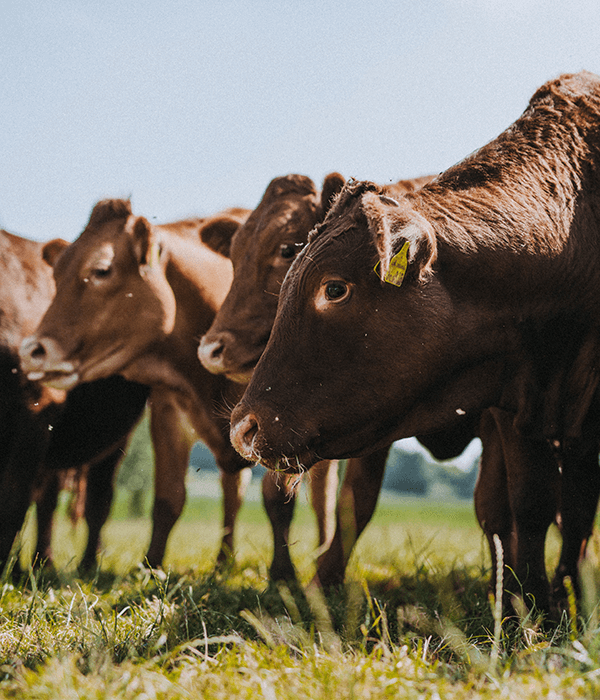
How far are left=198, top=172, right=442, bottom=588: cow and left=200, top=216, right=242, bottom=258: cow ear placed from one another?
35.9 inches

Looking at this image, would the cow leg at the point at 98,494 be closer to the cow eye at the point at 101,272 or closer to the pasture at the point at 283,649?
the cow eye at the point at 101,272

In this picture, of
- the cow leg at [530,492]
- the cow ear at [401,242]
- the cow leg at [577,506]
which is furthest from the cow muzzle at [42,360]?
the cow leg at [577,506]

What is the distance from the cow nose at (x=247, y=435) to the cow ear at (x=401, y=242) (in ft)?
2.54

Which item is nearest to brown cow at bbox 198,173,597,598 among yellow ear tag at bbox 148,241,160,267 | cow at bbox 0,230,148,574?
yellow ear tag at bbox 148,241,160,267

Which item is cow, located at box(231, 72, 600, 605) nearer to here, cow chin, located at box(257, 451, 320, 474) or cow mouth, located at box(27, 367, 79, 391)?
cow chin, located at box(257, 451, 320, 474)

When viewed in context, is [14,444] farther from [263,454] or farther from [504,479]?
[504,479]

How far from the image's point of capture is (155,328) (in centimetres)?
524

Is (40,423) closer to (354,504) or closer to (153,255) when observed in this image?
(153,255)

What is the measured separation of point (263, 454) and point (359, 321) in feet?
2.15

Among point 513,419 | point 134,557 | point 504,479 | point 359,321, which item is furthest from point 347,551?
point 134,557

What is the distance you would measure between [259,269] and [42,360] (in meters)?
1.61

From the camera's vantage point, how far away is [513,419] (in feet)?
11.1

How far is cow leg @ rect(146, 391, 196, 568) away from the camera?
5512 millimetres

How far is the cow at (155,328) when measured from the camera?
496 centimetres
